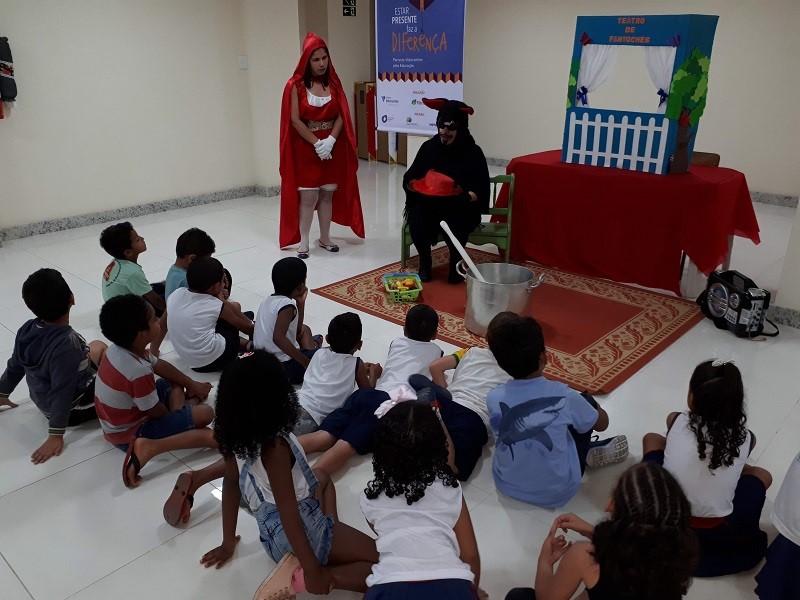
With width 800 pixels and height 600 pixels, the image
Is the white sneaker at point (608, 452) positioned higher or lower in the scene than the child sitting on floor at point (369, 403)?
lower

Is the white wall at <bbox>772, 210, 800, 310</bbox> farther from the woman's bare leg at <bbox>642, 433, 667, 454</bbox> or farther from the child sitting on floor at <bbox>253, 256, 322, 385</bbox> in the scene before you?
the child sitting on floor at <bbox>253, 256, 322, 385</bbox>

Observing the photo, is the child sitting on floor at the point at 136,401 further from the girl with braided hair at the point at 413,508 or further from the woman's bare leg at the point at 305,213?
the woman's bare leg at the point at 305,213

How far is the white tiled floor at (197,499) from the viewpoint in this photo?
1.88 meters

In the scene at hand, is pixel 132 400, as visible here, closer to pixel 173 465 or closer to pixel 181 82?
pixel 173 465

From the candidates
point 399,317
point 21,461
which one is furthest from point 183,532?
→ point 399,317

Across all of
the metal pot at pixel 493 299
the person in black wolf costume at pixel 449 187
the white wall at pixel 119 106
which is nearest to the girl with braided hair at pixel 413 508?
the metal pot at pixel 493 299

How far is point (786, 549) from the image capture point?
163 cm

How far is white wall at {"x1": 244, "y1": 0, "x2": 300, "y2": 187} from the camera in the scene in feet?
19.9

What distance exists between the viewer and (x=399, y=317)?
365 centimetres

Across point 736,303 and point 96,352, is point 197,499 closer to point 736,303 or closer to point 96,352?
point 96,352

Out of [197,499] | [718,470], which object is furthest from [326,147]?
[718,470]

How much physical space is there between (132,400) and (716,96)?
6.25 metres

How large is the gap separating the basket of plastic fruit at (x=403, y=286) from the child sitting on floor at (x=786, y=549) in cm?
242

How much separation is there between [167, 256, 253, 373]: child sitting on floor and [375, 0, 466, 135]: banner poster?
9.20 ft
